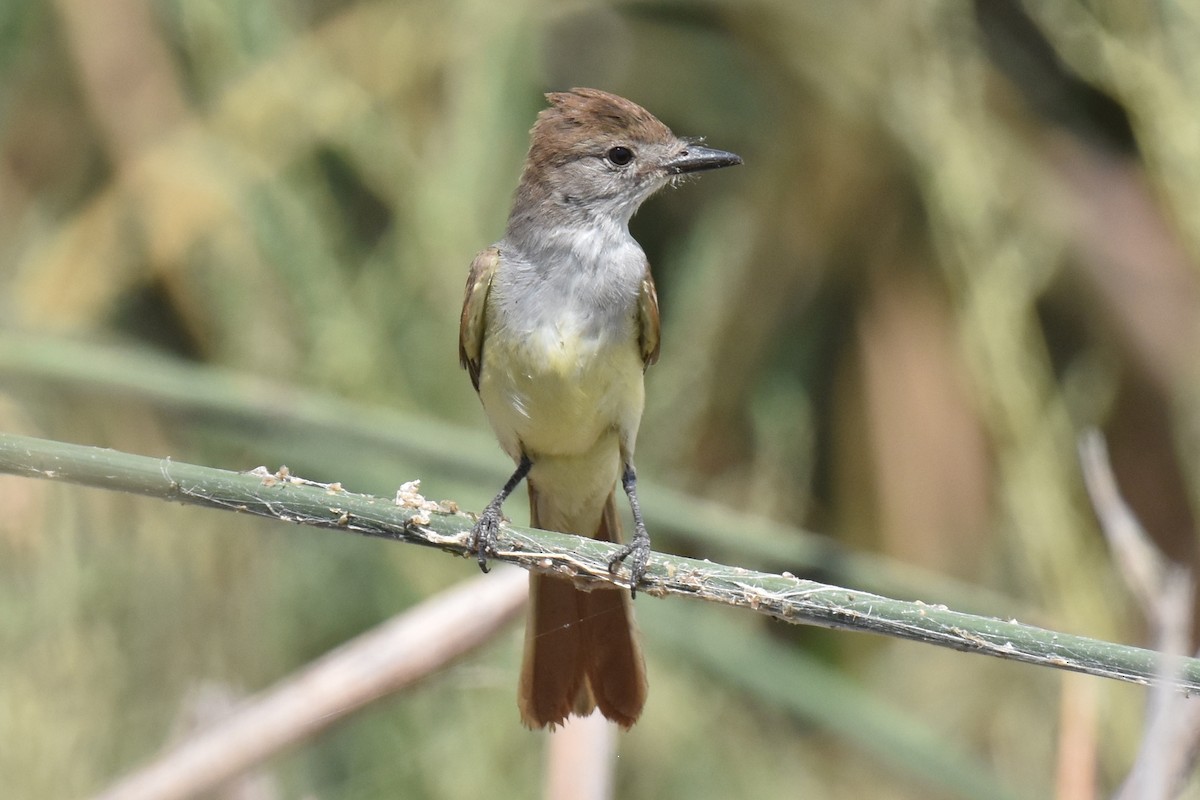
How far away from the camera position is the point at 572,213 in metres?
2.44

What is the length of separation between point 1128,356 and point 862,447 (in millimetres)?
690

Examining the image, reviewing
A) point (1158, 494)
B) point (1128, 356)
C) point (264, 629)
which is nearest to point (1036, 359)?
point (1128, 356)

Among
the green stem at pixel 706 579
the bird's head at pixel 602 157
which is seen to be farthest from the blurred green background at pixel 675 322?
the green stem at pixel 706 579

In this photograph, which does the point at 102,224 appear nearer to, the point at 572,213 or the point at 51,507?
the point at 51,507

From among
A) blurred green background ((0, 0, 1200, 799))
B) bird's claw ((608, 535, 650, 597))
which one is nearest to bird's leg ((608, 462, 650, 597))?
bird's claw ((608, 535, 650, 597))

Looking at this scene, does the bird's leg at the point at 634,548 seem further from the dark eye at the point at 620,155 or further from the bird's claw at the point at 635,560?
A: the dark eye at the point at 620,155

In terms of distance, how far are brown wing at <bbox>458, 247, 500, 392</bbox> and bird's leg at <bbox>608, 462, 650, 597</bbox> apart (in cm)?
32

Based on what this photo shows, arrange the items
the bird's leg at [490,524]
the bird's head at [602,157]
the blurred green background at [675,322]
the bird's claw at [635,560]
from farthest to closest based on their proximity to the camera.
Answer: the blurred green background at [675,322] → the bird's head at [602,157] → the bird's leg at [490,524] → the bird's claw at [635,560]

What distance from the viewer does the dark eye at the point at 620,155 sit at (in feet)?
8.08

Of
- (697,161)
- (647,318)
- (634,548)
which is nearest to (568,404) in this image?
(647,318)

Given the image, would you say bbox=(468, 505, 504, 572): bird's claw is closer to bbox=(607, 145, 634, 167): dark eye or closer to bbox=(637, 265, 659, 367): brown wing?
bbox=(637, 265, 659, 367): brown wing

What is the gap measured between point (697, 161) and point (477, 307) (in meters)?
0.45

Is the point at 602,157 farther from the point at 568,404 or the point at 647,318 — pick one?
the point at 568,404

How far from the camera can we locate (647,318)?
7.66ft
